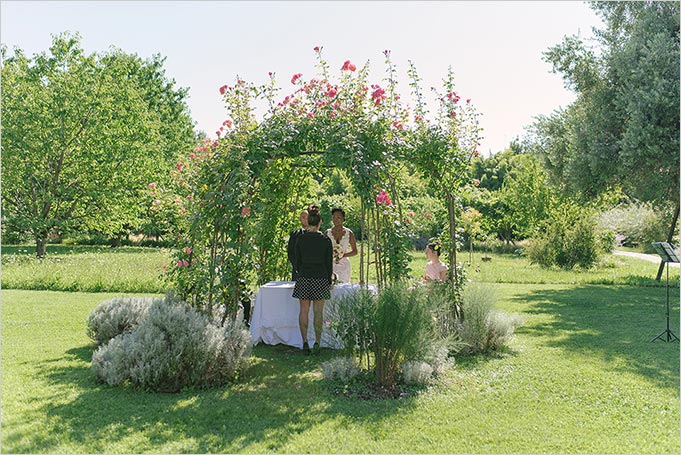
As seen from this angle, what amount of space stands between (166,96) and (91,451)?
113ft

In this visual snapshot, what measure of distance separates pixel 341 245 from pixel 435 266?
1474mm

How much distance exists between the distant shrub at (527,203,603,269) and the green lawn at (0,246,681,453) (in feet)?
38.8

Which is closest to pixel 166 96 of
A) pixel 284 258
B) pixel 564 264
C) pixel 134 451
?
pixel 564 264

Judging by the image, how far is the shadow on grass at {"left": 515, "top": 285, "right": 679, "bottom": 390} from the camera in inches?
289

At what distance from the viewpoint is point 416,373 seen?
6.07m

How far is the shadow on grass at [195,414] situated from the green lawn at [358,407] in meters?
0.02

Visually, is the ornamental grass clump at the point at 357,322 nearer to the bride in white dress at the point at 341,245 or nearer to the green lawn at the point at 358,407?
the green lawn at the point at 358,407

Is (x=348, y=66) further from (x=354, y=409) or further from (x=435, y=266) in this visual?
(x=354, y=409)

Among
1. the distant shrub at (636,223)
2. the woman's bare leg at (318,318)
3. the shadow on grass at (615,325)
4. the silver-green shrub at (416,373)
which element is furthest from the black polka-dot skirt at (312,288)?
the distant shrub at (636,223)

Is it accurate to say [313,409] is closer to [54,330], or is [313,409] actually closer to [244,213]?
[244,213]

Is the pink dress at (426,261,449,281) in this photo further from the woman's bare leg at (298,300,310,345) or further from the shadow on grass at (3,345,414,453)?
the shadow on grass at (3,345,414,453)

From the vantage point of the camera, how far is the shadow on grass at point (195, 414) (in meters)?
4.61

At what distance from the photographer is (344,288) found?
780 cm

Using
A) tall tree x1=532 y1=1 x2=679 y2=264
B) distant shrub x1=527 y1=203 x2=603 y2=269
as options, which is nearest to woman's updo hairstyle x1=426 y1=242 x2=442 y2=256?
tall tree x1=532 y1=1 x2=679 y2=264
